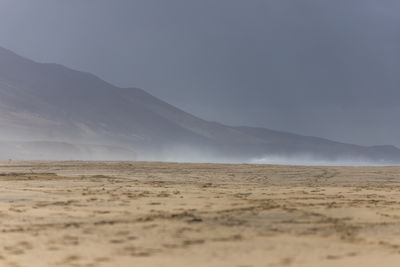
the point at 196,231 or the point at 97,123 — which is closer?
the point at 196,231

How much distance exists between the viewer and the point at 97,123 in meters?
154

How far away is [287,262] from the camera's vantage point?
5789 mm

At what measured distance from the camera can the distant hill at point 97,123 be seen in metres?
121

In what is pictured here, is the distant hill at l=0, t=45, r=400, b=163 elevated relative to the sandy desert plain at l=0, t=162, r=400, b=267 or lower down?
elevated

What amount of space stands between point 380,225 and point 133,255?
4720 mm

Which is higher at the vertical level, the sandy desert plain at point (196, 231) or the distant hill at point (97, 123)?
the distant hill at point (97, 123)

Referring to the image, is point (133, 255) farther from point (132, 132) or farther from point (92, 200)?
point (132, 132)

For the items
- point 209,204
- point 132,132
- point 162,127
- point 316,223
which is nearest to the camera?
point 316,223

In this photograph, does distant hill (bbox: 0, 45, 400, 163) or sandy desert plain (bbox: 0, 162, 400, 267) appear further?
distant hill (bbox: 0, 45, 400, 163)

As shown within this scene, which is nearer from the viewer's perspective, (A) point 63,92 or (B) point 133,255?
(B) point 133,255

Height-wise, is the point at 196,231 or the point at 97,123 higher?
the point at 97,123

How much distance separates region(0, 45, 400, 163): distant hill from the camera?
121m


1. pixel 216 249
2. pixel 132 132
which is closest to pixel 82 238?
pixel 216 249

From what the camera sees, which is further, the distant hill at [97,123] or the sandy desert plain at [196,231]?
the distant hill at [97,123]
